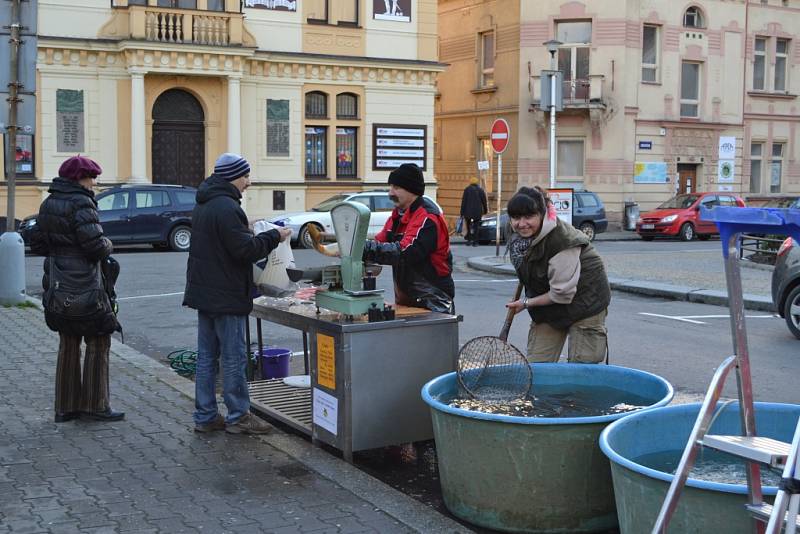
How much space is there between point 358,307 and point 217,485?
130cm

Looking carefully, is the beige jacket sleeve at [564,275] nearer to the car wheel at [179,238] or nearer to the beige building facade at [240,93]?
the car wheel at [179,238]

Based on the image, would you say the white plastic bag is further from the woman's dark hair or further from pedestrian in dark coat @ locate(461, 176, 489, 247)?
pedestrian in dark coat @ locate(461, 176, 489, 247)

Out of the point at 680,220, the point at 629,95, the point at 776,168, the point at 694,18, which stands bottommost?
the point at 680,220

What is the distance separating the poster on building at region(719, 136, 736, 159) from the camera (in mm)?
36156

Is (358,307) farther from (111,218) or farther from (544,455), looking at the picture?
(111,218)

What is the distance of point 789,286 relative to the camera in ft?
37.7

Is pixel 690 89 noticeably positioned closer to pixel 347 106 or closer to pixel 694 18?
pixel 694 18

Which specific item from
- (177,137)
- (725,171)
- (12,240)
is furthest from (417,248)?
(725,171)

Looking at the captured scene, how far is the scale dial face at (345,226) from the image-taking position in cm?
591

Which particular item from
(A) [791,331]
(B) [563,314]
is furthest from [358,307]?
(A) [791,331]

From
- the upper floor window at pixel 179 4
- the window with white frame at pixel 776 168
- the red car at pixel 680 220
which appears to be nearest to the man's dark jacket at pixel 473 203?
the red car at pixel 680 220

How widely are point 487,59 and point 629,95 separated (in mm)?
5411

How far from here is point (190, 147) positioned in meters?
29.0

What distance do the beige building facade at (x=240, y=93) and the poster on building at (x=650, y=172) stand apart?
24.3 feet
